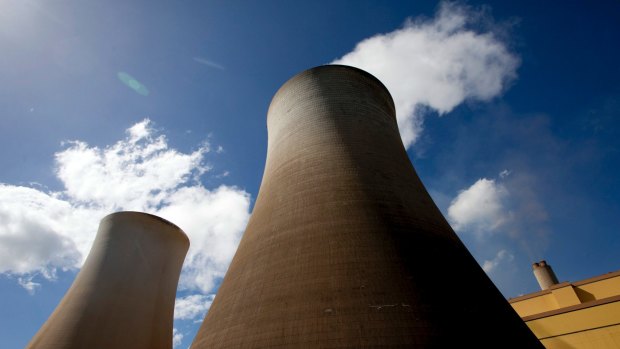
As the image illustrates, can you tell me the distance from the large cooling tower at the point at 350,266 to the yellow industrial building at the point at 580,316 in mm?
5850

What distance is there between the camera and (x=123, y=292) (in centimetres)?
991

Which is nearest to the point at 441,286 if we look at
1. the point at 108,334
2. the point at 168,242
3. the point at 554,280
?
the point at 108,334

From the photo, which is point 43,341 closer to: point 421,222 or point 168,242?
point 168,242

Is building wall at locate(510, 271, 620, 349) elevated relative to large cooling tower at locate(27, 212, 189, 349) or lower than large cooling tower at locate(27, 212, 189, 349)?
lower

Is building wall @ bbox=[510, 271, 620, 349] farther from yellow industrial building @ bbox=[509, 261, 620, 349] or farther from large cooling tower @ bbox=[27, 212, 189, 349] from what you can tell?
large cooling tower @ bbox=[27, 212, 189, 349]

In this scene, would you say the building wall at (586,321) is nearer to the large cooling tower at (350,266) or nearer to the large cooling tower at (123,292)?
the large cooling tower at (350,266)

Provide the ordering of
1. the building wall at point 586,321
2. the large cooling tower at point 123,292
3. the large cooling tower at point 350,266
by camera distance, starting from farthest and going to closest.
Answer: the large cooling tower at point 123,292 < the building wall at point 586,321 < the large cooling tower at point 350,266

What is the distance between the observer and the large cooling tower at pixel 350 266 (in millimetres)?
3723

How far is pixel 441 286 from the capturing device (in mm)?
4195

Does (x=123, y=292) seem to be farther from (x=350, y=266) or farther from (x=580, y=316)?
(x=580, y=316)

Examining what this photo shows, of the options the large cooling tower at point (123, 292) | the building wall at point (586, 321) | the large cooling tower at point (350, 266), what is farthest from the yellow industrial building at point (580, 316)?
the large cooling tower at point (123, 292)

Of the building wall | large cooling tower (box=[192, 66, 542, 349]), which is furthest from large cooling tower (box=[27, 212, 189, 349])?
the building wall

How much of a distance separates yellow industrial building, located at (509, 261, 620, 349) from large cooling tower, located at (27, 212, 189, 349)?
420 inches

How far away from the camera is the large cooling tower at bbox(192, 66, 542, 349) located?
3.72 metres
